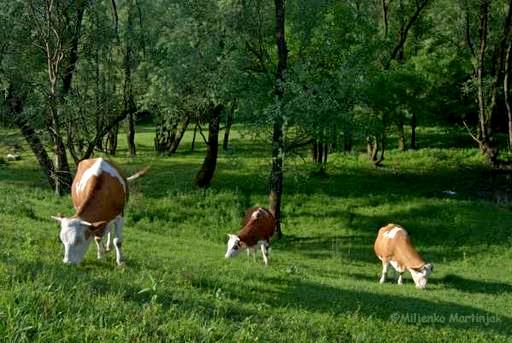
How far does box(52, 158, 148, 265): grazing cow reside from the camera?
33.9ft

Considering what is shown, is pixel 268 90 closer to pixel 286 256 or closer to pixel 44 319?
pixel 286 256

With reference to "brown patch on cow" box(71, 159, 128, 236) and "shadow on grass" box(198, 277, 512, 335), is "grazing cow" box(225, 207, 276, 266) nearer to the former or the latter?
"shadow on grass" box(198, 277, 512, 335)

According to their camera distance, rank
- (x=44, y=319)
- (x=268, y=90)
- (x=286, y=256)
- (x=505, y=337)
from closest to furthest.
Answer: (x=44, y=319) → (x=505, y=337) → (x=286, y=256) → (x=268, y=90)

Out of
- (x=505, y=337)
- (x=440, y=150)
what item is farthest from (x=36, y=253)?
(x=440, y=150)

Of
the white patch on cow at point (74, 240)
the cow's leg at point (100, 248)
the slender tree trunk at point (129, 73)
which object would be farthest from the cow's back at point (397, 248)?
the slender tree trunk at point (129, 73)

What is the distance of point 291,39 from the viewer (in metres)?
27.5

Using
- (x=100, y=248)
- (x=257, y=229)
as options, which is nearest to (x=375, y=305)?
(x=100, y=248)

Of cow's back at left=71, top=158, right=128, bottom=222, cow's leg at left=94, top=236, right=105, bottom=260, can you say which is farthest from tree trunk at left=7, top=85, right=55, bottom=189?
cow's leg at left=94, top=236, right=105, bottom=260

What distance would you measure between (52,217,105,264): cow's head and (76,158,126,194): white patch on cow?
1584 mm

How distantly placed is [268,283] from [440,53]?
1139 inches

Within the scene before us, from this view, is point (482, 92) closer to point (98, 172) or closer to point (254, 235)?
point (254, 235)

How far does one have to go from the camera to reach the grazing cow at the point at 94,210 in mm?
10344

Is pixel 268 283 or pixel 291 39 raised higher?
pixel 291 39

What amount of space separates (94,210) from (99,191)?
1.50 ft
